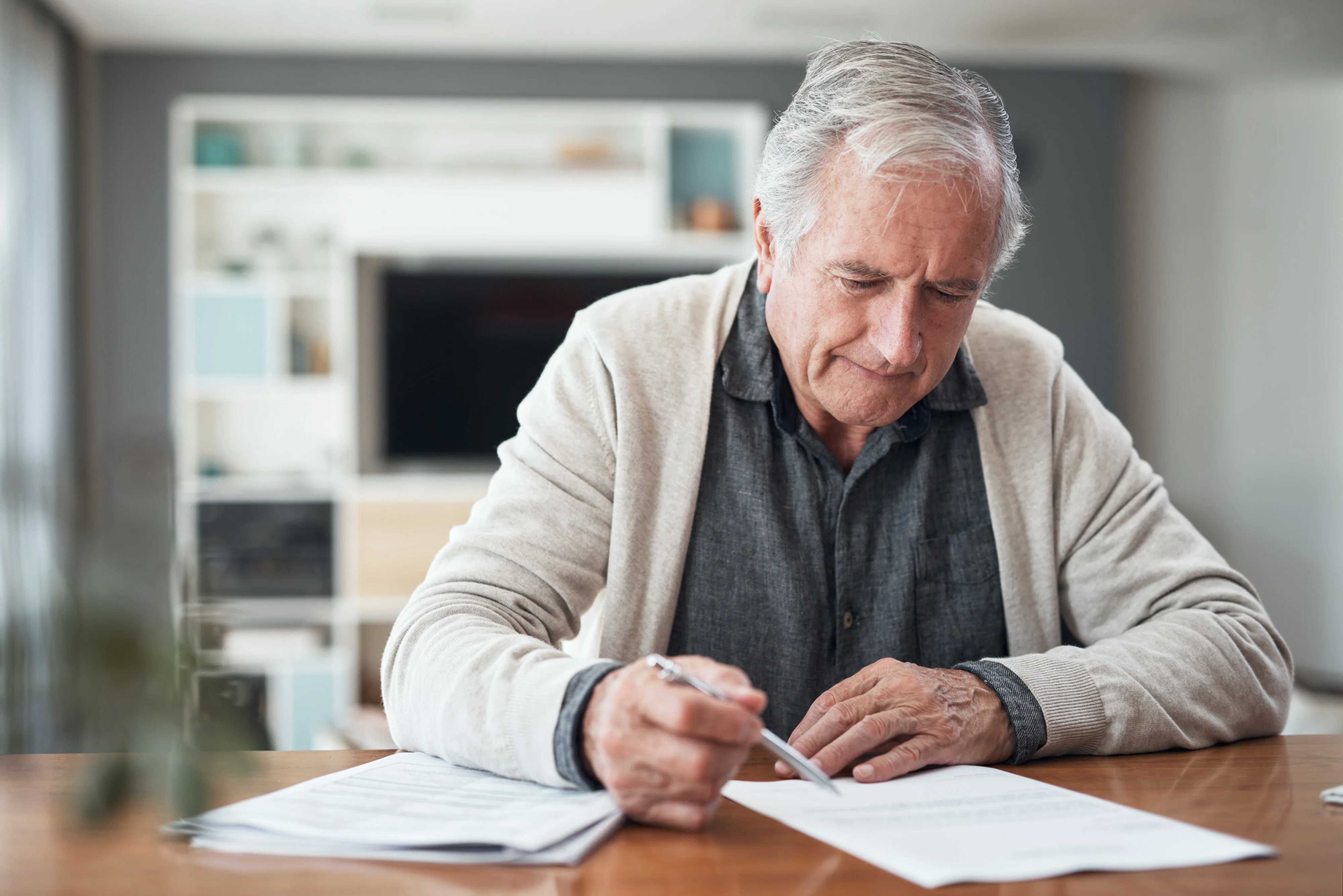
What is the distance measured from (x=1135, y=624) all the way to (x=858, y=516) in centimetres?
30

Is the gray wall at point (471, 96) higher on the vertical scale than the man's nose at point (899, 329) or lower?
higher

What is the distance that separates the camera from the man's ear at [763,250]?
3.81ft

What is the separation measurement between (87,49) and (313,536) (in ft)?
7.02

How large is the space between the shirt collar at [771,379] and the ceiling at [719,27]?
10.4 ft

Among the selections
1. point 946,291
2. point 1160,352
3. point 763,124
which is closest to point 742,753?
point 946,291

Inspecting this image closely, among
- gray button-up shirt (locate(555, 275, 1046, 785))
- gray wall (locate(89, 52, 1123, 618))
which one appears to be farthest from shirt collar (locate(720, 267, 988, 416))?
gray wall (locate(89, 52, 1123, 618))

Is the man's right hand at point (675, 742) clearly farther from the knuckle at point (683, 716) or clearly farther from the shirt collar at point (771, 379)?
the shirt collar at point (771, 379)

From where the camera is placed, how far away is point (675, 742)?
702 mm

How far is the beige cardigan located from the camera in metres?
0.94

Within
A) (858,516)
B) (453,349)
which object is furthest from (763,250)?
(453,349)

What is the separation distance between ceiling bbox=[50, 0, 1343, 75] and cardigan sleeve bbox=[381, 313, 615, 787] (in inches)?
130

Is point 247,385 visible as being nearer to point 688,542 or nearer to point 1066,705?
point 688,542

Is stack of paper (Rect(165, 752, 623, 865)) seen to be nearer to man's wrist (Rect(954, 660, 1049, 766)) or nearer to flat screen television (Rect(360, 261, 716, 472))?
man's wrist (Rect(954, 660, 1049, 766))

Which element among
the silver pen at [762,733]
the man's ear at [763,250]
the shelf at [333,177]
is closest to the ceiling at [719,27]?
the shelf at [333,177]
